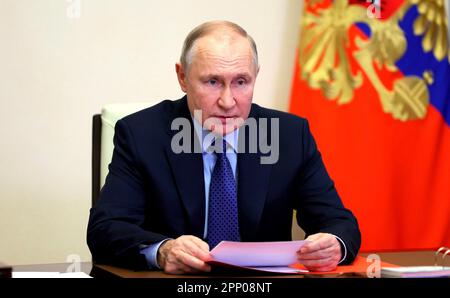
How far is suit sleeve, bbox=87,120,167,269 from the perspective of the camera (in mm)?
2098

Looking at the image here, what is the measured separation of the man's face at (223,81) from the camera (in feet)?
7.77

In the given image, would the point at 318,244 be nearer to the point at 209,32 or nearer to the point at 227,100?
the point at 227,100

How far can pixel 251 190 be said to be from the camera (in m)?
2.42

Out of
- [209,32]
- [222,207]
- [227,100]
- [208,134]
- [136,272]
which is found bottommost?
[136,272]

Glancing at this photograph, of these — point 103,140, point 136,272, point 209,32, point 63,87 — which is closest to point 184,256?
point 136,272

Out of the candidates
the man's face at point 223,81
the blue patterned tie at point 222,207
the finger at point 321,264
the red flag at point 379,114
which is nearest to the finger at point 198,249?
the finger at point 321,264

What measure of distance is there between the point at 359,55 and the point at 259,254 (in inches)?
83.8

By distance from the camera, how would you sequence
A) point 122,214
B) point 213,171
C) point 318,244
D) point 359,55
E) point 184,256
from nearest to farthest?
point 184,256 → point 318,244 → point 122,214 → point 213,171 → point 359,55

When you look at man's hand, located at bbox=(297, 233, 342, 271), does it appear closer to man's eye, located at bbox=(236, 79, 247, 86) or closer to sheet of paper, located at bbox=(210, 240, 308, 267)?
sheet of paper, located at bbox=(210, 240, 308, 267)

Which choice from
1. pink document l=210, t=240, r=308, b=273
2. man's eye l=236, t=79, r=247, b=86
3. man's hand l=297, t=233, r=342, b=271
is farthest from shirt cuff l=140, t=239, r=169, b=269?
man's eye l=236, t=79, r=247, b=86

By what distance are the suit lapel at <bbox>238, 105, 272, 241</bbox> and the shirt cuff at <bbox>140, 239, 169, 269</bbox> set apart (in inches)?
16.5
